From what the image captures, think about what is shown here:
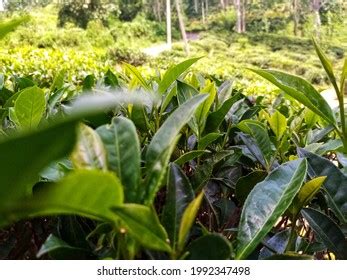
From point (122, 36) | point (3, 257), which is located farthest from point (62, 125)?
point (122, 36)

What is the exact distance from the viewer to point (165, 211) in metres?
0.30

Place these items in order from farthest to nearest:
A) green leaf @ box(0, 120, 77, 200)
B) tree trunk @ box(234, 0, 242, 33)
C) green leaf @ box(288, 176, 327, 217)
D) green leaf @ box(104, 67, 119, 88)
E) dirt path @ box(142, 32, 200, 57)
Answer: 1. tree trunk @ box(234, 0, 242, 33)
2. dirt path @ box(142, 32, 200, 57)
3. green leaf @ box(104, 67, 119, 88)
4. green leaf @ box(288, 176, 327, 217)
5. green leaf @ box(0, 120, 77, 200)

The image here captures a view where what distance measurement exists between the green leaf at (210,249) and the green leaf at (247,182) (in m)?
0.18

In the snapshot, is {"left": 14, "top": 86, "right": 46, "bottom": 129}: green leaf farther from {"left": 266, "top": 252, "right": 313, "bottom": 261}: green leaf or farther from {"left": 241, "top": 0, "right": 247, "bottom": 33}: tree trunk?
{"left": 241, "top": 0, "right": 247, "bottom": 33}: tree trunk

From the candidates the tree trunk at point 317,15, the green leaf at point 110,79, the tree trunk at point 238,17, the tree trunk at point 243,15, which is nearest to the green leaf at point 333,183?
the green leaf at point 110,79

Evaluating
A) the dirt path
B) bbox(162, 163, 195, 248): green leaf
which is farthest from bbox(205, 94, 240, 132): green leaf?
the dirt path

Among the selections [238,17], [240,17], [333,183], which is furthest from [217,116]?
[240,17]

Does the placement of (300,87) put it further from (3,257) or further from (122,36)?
(122,36)

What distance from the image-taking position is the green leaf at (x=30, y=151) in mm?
146

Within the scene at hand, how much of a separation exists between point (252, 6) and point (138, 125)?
20.3 metres

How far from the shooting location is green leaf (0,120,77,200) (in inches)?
5.7

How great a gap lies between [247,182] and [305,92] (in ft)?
0.33

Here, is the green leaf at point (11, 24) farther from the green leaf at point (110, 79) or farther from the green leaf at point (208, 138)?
the green leaf at point (110, 79)

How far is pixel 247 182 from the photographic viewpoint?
0.46 metres
